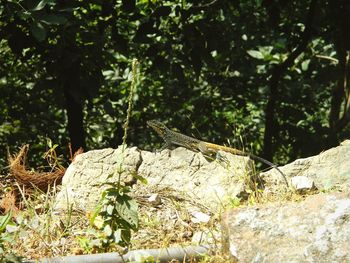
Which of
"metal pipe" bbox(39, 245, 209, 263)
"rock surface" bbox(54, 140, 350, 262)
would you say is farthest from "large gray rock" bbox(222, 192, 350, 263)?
"metal pipe" bbox(39, 245, 209, 263)

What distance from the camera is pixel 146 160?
527 centimetres

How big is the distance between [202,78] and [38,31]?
4.59m

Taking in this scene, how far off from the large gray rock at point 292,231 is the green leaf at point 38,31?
84.8 inches

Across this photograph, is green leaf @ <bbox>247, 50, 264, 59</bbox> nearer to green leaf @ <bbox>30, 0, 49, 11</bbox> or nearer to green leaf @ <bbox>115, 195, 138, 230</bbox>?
green leaf @ <bbox>30, 0, 49, 11</bbox>

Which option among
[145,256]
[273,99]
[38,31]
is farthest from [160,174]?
[273,99]

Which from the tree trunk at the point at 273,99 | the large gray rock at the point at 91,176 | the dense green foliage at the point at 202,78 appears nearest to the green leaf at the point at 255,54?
the dense green foliage at the point at 202,78

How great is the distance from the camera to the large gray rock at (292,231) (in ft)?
12.1

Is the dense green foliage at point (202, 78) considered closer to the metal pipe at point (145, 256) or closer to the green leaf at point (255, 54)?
the green leaf at point (255, 54)

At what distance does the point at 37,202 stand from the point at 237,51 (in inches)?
184

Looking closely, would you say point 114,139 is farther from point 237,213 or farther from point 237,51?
point 237,213

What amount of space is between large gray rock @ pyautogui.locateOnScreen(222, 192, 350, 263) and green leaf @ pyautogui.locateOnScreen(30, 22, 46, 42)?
7.07ft

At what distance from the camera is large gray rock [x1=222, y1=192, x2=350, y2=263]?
3.69 meters

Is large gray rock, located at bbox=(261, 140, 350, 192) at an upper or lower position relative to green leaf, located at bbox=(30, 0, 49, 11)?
lower

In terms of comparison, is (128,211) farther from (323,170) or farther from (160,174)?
(323,170)
